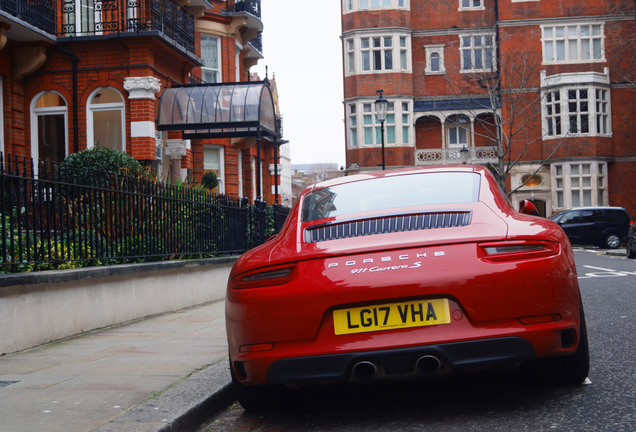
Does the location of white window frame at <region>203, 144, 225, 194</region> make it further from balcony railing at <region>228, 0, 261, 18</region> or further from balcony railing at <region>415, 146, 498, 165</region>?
balcony railing at <region>415, 146, 498, 165</region>

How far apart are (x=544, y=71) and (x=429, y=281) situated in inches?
1605

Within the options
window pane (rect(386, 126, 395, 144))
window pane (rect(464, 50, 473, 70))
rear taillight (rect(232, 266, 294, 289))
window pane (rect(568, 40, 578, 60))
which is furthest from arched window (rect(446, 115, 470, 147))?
rear taillight (rect(232, 266, 294, 289))

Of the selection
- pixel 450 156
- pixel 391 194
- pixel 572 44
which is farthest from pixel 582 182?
pixel 391 194

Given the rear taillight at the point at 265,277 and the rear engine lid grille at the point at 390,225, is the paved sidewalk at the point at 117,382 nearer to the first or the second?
the rear taillight at the point at 265,277

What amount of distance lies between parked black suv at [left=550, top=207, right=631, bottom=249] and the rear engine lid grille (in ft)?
97.1

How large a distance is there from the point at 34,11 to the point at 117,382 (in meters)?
15.2

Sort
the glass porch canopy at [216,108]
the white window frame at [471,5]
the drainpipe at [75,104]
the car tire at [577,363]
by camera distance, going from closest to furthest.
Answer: the car tire at [577,363] → the drainpipe at [75,104] → the glass porch canopy at [216,108] → the white window frame at [471,5]

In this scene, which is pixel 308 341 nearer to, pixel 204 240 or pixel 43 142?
pixel 204 240

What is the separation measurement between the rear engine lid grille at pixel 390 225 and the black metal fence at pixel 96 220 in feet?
12.0

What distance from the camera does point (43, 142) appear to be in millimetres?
19594

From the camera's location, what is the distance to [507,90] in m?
42.8

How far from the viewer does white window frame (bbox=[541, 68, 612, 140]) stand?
1604 inches

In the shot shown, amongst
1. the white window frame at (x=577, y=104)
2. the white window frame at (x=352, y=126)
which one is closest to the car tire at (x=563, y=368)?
the white window frame at (x=577, y=104)

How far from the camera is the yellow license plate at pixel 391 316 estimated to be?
3.96 m
